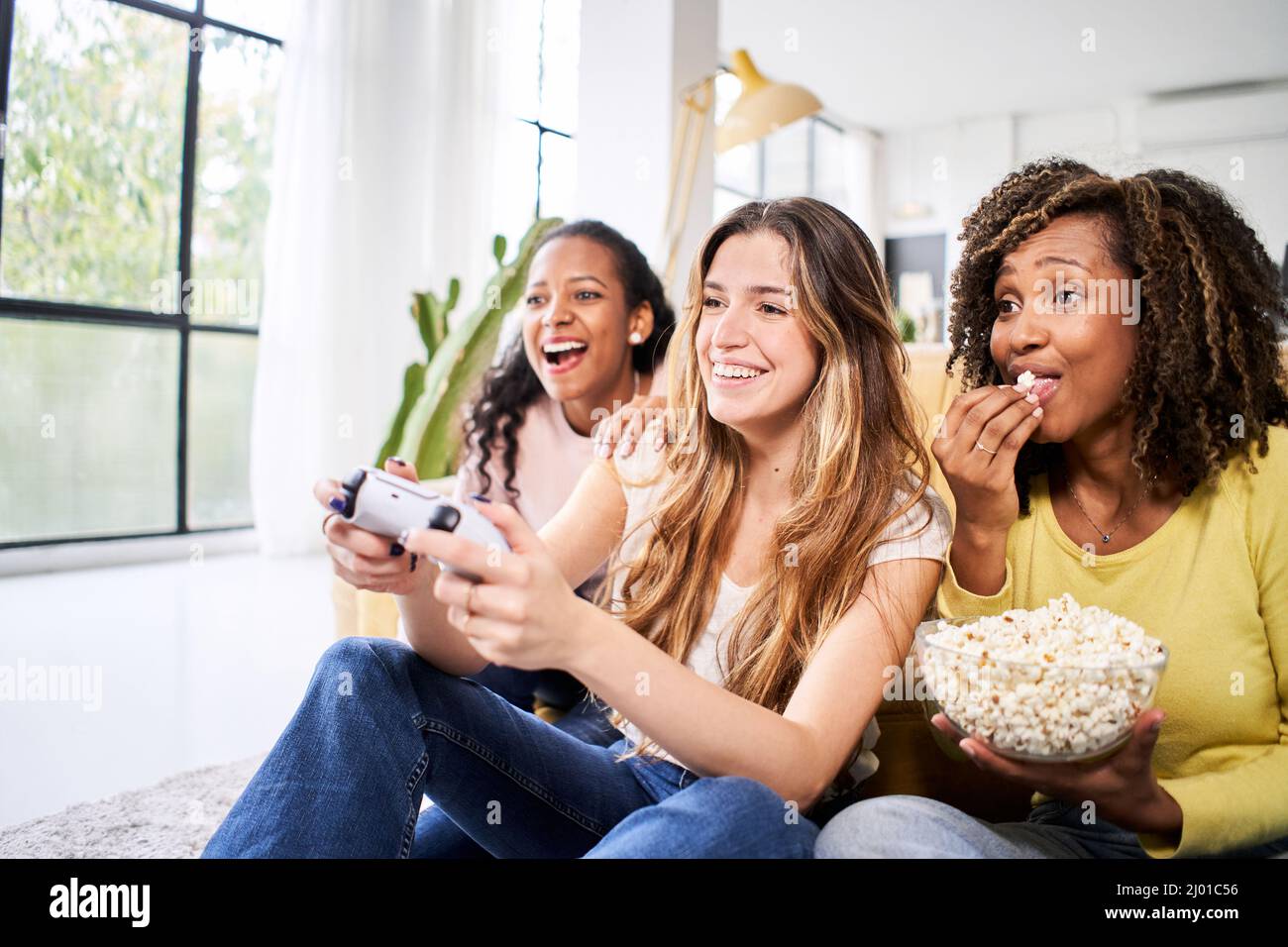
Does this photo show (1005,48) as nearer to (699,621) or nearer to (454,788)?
(699,621)

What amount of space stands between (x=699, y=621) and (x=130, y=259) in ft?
13.3

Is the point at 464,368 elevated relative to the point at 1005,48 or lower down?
lower down

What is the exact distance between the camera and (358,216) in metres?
4.71

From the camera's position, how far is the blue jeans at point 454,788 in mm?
851

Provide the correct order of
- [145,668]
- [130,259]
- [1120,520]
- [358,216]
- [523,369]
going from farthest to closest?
[358,216] → [130,259] → [145,668] → [523,369] → [1120,520]

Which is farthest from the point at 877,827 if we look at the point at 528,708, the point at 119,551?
the point at 119,551

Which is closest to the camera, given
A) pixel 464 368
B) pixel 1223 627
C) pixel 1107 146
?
pixel 1223 627

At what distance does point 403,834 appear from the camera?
0.97 metres

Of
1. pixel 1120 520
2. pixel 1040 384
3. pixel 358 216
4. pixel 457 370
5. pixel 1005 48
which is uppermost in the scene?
pixel 1005 48

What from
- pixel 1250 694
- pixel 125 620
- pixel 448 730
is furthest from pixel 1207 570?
pixel 125 620

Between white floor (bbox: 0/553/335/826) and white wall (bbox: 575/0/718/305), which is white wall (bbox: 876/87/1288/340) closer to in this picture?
white wall (bbox: 575/0/718/305)

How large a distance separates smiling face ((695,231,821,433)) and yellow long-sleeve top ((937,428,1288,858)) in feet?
1.32

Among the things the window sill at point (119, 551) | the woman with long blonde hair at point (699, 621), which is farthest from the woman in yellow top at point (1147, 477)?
the window sill at point (119, 551)

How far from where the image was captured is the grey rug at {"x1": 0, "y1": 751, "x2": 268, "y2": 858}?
5.51ft
